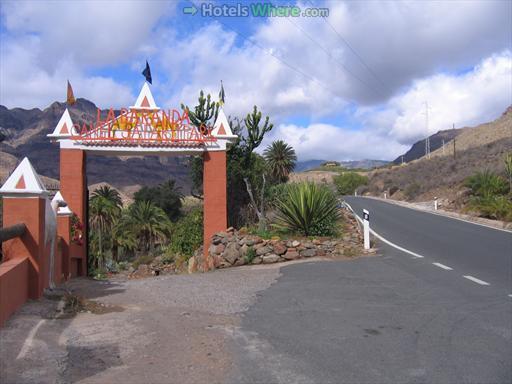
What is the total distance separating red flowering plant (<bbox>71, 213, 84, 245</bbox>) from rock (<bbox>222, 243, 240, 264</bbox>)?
4.38 m

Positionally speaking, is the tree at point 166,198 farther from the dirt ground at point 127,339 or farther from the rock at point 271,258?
the dirt ground at point 127,339

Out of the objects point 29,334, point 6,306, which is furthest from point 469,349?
point 6,306

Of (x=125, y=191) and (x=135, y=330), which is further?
(x=125, y=191)

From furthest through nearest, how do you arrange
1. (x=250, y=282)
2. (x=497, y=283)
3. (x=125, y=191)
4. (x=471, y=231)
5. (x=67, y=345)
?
1. (x=125, y=191)
2. (x=471, y=231)
3. (x=250, y=282)
4. (x=497, y=283)
5. (x=67, y=345)

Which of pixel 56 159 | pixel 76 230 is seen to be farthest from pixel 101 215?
pixel 56 159

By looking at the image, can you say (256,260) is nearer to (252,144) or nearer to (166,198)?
(252,144)

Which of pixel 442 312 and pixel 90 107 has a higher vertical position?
pixel 90 107

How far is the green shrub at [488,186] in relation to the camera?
33.8 meters

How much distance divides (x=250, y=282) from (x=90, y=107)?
484ft

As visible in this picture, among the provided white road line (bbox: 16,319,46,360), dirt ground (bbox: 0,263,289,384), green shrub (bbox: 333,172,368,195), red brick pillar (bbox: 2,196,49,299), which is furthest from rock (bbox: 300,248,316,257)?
green shrub (bbox: 333,172,368,195)

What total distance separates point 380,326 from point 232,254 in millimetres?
8901

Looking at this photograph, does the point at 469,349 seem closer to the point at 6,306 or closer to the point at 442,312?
the point at 442,312

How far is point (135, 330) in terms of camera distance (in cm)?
721

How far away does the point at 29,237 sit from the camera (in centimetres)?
884
